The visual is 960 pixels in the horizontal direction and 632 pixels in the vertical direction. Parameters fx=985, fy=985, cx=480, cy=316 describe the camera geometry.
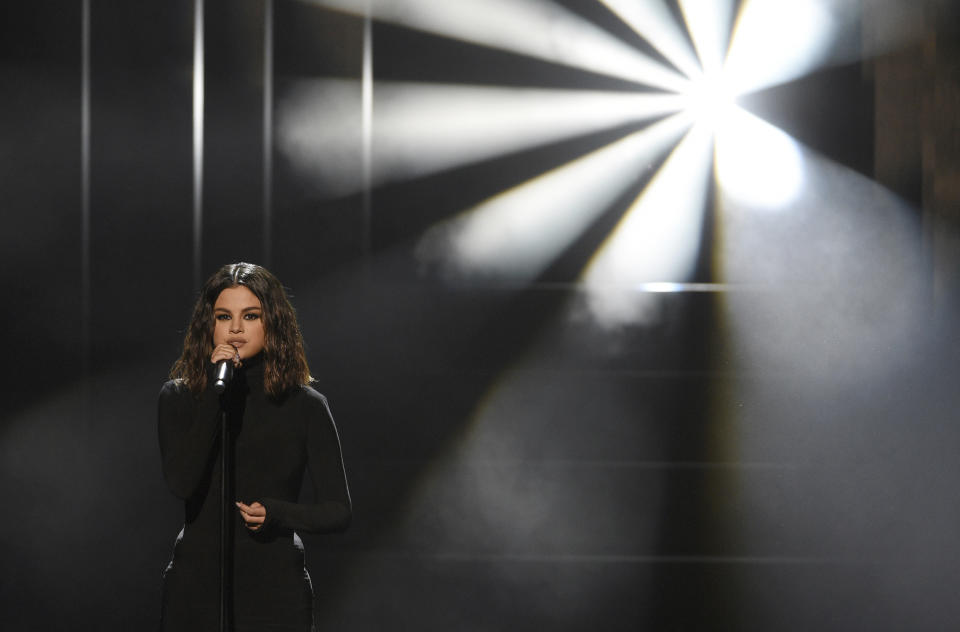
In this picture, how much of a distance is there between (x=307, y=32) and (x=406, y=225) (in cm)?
93

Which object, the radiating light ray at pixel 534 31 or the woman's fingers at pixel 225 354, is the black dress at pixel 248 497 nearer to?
the woman's fingers at pixel 225 354

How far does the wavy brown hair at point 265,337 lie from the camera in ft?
5.44

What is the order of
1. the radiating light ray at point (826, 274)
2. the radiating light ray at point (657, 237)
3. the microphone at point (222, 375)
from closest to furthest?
the microphone at point (222, 375) < the radiating light ray at point (826, 274) < the radiating light ray at point (657, 237)

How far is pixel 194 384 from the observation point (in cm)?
163

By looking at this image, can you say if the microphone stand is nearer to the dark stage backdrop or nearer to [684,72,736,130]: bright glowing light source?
the dark stage backdrop

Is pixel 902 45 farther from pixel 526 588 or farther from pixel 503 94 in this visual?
pixel 526 588

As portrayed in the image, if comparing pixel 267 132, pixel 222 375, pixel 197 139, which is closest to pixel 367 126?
pixel 267 132

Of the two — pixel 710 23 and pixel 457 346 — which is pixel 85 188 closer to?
pixel 457 346

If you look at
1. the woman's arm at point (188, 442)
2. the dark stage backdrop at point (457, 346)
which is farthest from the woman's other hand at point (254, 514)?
the dark stage backdrop at point (457, 346)

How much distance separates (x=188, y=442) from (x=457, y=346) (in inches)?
111

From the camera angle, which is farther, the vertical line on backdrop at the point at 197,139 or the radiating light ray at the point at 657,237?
the radiating light ray at the point at 657,237

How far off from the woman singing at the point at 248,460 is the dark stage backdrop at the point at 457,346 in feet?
7.60

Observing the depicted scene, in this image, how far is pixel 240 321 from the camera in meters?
1.68

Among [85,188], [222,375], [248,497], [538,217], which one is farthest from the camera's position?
[538,217]
